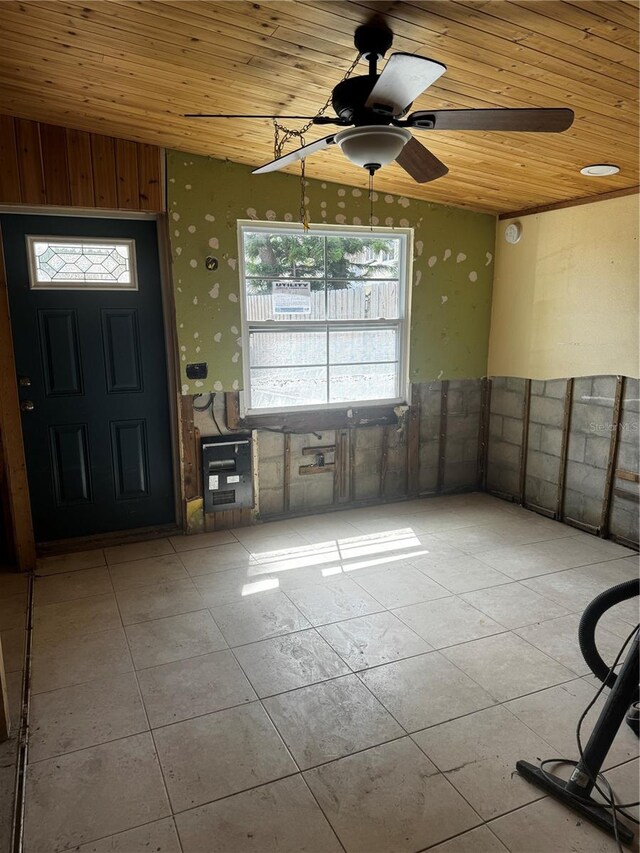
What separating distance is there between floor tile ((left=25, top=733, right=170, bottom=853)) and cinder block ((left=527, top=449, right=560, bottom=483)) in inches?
143

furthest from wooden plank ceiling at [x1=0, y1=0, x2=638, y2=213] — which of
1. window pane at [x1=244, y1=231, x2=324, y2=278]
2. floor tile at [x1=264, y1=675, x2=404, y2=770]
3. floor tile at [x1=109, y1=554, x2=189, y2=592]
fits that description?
floor tile at [x1=109, y1=554, x2=189, y2=592]

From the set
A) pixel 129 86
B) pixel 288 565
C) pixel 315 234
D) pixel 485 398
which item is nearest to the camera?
pixel 129 86

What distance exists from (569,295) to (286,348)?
2.23 metres

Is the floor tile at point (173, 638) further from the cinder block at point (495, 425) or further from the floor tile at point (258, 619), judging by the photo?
the cinder block at point (495, 425)

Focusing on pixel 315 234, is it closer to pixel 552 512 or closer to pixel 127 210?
pixel 127 210

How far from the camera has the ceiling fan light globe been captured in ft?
6.49

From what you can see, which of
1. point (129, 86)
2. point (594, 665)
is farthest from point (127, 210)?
point (594, 665)

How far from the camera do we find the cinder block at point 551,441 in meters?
4.54

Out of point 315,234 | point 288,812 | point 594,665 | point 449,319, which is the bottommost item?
point 288,812

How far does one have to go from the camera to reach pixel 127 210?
12.4 feet

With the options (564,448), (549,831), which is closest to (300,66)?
(549,831)

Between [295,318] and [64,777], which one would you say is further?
[295,318]

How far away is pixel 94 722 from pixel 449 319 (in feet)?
13.0

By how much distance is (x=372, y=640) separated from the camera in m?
2.88
